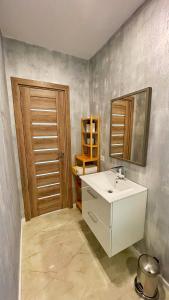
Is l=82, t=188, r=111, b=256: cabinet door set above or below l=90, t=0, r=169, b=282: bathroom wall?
below

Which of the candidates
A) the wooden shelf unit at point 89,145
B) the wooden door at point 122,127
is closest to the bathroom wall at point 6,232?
the wooden shelf unit at point 89,145

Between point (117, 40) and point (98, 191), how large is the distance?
1.75 m

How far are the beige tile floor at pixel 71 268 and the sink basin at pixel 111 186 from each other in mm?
763

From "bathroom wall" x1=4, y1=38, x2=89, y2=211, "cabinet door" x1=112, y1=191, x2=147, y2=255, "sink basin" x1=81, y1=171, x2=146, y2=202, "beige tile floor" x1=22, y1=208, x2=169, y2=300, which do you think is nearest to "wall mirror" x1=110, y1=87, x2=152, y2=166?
"sink basin" x1=81, y1=171, x2=146, y2=202

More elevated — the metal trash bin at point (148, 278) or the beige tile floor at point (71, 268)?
the metal trash bin at point (148, 278)

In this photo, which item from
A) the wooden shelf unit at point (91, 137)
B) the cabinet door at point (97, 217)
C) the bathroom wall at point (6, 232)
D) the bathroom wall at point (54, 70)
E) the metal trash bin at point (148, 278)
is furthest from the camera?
the wooden shelf unit at point (91, 137)

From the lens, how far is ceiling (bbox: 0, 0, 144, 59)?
1.21 m

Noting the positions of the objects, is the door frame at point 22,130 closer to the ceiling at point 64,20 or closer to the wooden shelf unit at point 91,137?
the wooden shelf unit at point 91,137

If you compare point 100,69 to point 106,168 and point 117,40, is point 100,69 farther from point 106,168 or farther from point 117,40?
point 106,168

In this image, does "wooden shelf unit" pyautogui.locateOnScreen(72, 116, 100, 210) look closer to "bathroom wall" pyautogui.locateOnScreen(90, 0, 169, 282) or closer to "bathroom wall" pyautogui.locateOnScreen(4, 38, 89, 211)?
"bathroom wall" pyautogui.locateOnScreen(4, 38, 89, 211)

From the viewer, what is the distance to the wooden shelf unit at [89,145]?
6.62 feet

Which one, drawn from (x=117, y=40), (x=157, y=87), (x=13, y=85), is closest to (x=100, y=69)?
(x=117, y=40)

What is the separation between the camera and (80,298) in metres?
1.10

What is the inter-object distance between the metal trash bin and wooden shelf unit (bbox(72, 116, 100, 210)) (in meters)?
1.22
